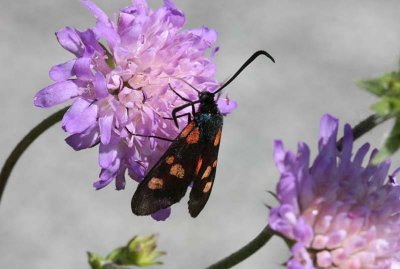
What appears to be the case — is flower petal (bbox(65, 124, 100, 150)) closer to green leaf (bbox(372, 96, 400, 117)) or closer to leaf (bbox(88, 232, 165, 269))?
leaf (bbox(88, 232, 165, 269))

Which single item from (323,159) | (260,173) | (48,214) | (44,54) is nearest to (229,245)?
(260,173)

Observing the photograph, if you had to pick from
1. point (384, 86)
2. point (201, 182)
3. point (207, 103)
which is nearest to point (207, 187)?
point (201, 182)

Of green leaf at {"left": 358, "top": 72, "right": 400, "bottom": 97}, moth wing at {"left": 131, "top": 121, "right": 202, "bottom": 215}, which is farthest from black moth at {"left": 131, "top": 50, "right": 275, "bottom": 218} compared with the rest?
green leaf at {"left": 358, "top": 72, "right": 400, "bottom": 97}

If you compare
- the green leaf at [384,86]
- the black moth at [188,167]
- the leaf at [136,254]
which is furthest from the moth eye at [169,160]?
the green leaf at [384,86]

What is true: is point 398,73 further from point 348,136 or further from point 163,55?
point 163,55

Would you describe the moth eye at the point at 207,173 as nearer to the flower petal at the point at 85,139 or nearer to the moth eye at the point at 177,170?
the moth eye at the point at 177,170

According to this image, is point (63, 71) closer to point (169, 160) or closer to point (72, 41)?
point (72, 41)
